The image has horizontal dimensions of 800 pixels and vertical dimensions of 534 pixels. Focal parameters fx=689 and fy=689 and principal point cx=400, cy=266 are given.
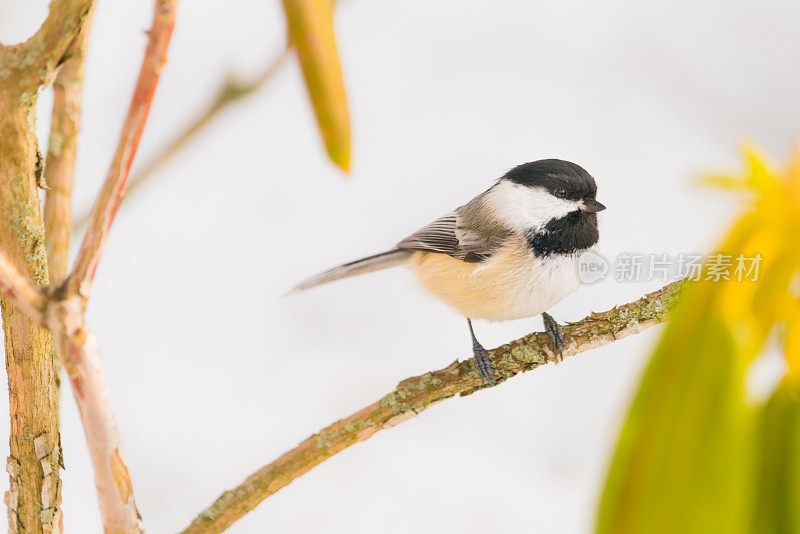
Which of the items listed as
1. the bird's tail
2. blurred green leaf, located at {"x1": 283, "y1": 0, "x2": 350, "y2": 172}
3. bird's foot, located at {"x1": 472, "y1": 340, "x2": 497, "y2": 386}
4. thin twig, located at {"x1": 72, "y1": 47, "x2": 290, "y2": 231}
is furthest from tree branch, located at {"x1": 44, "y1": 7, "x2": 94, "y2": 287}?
the bird's tail

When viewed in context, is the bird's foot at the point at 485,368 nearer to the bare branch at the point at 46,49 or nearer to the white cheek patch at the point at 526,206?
the white cheek patch at the point at 526,206

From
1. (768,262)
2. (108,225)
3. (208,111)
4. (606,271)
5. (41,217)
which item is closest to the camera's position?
(768,262)

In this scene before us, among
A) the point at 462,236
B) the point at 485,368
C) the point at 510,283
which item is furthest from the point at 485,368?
the point at 462,236

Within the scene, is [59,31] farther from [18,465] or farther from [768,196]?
[768,196]

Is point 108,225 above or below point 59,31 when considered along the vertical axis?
below

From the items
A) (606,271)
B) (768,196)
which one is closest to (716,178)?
(768,196)

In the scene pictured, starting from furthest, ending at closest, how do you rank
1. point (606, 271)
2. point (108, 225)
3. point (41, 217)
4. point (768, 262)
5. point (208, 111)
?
point (606, 271) < point (208, 111) < point (41, 217) < point (108, 225) < point (768, 262)

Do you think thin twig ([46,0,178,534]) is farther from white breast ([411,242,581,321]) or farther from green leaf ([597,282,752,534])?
white breast ([411,242,581,321])
